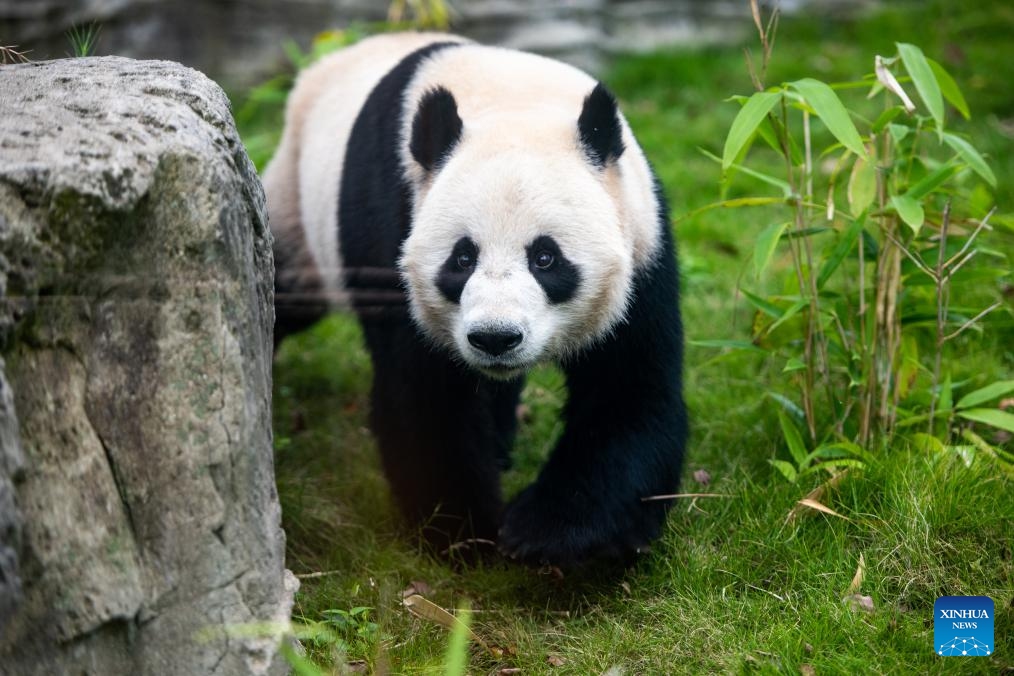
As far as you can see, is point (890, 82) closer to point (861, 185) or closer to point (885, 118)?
point (885, 118)

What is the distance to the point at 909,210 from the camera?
129 inches

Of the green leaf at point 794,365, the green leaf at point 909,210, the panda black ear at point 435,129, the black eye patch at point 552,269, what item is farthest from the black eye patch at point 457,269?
the green leaf at point 909,210

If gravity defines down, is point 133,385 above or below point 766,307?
above

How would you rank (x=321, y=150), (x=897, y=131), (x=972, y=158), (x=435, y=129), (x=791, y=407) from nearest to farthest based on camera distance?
(x=435, y=129) → (x=972, y=158) → (x=897, y=131) → (x=791, y=407) → (x=321, y=150)

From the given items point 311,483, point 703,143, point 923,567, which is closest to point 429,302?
point 311,483

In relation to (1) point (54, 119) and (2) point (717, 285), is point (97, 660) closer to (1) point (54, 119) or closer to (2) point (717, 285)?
(1) point (54, 119)

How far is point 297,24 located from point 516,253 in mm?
5881

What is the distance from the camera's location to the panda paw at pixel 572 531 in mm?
3287

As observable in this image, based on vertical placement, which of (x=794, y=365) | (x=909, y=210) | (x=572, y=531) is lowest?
(x=572, y=531)

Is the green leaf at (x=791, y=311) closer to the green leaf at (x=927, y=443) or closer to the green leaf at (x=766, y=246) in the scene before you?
Answer: the green leaf at (x=766, y=246)

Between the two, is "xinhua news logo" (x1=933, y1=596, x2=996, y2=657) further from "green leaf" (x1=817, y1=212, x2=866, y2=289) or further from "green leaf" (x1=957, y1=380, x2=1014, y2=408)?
"green leaf" (x1=817, y1=212, x2=866, y2=289)

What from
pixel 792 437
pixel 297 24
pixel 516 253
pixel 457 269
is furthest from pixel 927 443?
pixel 297 24

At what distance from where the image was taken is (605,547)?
10.8 feet

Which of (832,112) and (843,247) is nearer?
(832,112)
